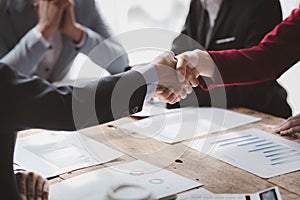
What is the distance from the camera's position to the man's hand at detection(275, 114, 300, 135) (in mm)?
1403

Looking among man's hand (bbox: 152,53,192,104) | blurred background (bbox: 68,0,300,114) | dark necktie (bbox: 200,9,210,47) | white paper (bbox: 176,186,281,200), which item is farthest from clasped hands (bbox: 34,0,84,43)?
white paper (bbox: 176,186,281,200)

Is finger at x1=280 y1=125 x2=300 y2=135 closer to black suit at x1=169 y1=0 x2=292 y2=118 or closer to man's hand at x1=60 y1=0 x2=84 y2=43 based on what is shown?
black suit at x1=169 y1=0 x2=292 y2=118

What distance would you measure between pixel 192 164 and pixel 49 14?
1.03 metres

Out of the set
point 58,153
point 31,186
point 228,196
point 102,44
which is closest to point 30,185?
point 31,186

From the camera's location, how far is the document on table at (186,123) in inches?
55.9

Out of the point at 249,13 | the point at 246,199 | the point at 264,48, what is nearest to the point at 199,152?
the point at 246,199

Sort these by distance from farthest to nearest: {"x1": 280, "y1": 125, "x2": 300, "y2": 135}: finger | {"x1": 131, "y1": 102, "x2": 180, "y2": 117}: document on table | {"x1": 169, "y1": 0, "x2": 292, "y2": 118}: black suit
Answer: {"x1": 169, "y1": 0, "x2": 292, "y2": 118}: black suit
{"x1": 131, "y1": 102, "x2": 180, "y2": 117}: document on table
{"x1": 280, "y1": 125, "x2": 300, "y2": 135}: finger

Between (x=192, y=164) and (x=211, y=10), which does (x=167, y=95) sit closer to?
(x=192, y=164)

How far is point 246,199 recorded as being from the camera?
3.34 feet

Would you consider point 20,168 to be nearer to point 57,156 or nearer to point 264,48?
point 57,156

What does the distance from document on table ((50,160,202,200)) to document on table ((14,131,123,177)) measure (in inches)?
2.4

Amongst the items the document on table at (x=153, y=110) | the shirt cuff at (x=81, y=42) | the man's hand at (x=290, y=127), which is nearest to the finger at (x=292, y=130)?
the man's hand at (x=290, y=127)

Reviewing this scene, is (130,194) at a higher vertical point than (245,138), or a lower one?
higher

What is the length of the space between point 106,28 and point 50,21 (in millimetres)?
298
